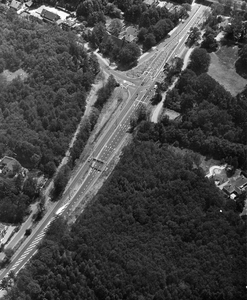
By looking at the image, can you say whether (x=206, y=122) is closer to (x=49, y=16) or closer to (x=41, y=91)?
(x=41, y=91)

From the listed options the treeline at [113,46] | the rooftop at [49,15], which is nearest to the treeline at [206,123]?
the treeline at [113,46]

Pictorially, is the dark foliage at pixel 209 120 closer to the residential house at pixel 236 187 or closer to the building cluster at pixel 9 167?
the residential house at pixel 236 187

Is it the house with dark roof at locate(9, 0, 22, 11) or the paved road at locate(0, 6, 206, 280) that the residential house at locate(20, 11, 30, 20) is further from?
the paved road at locate(0, 6, 206, 280)

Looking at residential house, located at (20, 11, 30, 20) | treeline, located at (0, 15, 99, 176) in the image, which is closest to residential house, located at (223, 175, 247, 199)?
treeline, located at (0, 15, 99, 176)

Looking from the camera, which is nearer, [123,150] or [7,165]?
[7,165]

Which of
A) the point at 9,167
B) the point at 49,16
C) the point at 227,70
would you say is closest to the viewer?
the point at 9,167

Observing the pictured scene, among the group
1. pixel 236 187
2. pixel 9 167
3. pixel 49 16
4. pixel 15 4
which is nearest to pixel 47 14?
pixel 49 16
